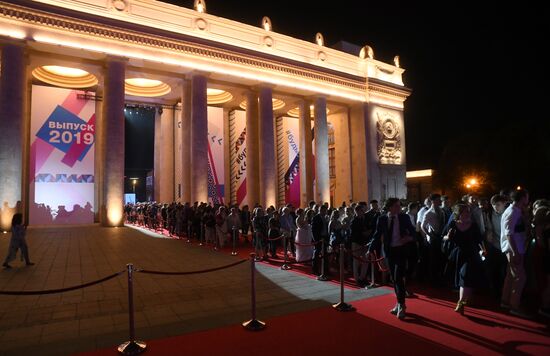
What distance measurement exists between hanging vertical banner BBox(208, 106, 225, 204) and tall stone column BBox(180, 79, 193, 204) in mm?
3932

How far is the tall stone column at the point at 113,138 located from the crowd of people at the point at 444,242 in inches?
404

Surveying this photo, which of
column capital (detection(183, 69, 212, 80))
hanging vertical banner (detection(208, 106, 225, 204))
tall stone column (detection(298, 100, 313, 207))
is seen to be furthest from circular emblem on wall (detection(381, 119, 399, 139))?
column capital (detection(183, 69, 212, 80))

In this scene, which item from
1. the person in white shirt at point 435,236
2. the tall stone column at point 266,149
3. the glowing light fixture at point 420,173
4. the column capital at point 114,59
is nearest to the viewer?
the person in white shirt at point 435,236

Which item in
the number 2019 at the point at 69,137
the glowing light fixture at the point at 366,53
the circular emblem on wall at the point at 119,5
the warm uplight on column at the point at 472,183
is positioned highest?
the glowing light fixture at the point at 366,53

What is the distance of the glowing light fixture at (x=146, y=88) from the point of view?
25.7m

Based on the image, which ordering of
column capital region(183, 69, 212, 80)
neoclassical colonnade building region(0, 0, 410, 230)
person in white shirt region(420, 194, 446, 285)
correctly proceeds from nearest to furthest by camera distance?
person in white shirt region(420, 194, 446, 285) < neoclassical colonnade building region(0, 0, 410, 230) < column capital region(183, 69, 212, 80)

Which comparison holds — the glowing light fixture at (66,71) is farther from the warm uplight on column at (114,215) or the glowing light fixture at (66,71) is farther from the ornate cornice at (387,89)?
the ornate cornice at (387,89)

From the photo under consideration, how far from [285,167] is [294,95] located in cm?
626

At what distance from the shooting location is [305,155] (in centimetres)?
2730

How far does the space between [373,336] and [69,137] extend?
21011 mm

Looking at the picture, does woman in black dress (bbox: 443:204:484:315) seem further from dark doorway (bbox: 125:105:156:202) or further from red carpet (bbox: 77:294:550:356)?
dark doorway (bbox: 125:105:156:202)

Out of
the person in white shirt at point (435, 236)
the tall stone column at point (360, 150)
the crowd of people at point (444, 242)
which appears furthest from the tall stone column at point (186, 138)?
the person in white shirt at point (435, 236)

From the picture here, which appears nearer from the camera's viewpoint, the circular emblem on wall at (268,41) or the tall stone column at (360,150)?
the circular emblem on wall at (268,41)

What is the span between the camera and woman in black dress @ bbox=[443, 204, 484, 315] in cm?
553
